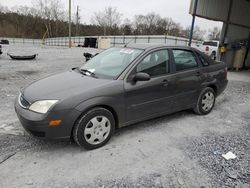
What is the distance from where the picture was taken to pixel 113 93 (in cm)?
317

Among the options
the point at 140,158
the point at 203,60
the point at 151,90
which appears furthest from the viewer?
the point at 203,60

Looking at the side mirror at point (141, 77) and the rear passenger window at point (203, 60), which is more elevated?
the rear passenger window at point (203, 60)

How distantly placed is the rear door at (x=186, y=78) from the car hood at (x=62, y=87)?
142 cm

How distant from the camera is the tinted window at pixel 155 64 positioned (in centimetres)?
357

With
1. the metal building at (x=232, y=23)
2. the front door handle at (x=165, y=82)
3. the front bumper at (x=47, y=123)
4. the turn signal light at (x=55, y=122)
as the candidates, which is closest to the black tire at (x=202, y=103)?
the front door handle at (x=165, y=82)

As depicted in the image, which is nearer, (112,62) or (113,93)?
(113,93)

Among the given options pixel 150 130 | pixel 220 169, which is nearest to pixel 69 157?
pixel 150 130

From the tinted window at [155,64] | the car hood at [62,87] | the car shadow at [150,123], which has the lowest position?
the car shadow at [150,123]

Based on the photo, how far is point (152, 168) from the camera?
280 cm

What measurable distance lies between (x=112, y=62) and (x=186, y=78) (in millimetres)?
1438

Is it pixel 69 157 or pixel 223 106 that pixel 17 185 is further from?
pixel 223 106

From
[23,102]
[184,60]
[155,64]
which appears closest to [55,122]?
[23,102]

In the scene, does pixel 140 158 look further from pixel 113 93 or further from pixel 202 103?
pixel 202 103

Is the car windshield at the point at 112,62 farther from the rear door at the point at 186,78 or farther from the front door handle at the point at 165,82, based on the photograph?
the rear door at the point at 186,78
